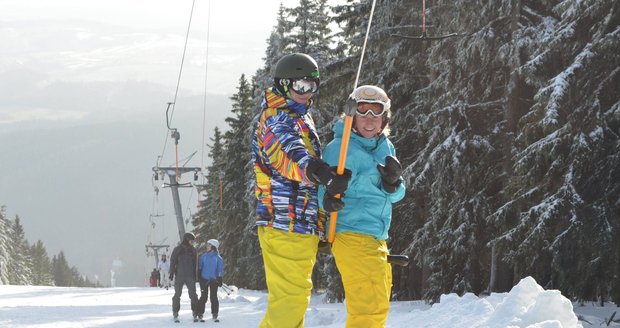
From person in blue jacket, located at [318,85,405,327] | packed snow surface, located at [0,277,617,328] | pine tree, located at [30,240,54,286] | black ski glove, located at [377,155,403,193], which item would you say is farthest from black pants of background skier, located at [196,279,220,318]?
pine tree, located at [30,240,54,286]

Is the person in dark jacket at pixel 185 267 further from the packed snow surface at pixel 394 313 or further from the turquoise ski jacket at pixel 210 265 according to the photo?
the packed snow surface at pixel 394 313

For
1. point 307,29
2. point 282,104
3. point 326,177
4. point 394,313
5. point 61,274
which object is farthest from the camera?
point 61,274

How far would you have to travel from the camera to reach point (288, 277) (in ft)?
18.6

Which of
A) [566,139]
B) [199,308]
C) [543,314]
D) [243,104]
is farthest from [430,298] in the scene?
[243,104]

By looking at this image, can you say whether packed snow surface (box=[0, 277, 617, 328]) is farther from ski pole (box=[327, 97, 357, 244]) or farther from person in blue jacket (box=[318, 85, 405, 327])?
ski pole (box=[327, 97, 357, 244])

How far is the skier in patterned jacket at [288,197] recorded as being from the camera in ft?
18.6

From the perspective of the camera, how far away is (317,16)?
32.8 meters

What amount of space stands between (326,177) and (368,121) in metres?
0.88

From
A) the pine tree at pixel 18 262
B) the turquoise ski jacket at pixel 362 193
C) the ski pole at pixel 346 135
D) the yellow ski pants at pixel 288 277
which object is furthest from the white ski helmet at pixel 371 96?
the pine tree at pixel 18 262

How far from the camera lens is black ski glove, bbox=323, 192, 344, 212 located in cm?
545

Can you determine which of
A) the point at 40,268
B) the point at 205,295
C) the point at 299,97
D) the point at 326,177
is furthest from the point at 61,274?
the point at 326,177

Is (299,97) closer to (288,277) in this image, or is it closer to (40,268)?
(288,277)

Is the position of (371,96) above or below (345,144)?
above

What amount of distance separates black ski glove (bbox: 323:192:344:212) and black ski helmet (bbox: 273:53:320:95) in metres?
0.88
